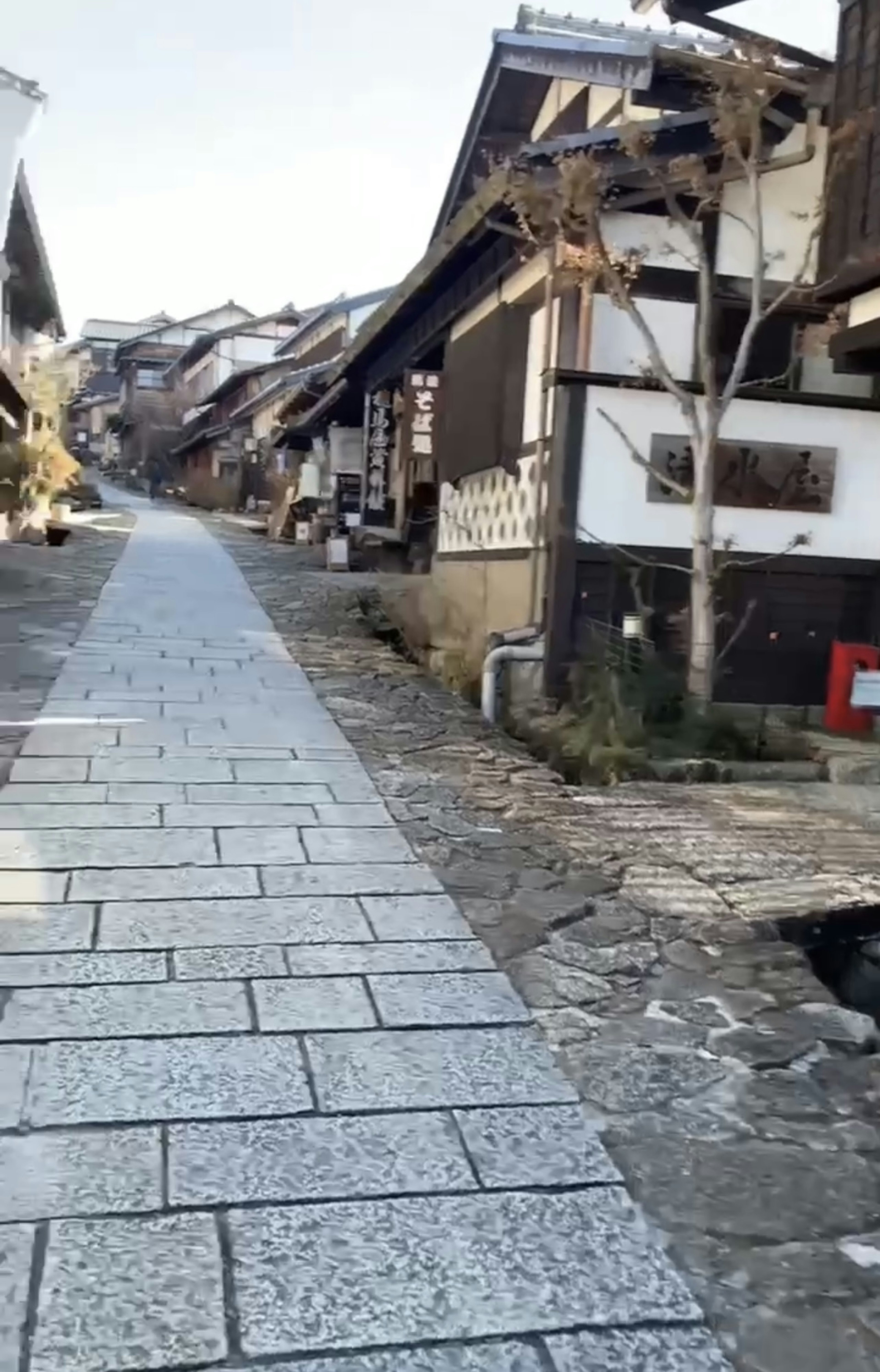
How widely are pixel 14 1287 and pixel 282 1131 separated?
2.88 ft

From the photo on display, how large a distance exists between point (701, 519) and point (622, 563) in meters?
1.08

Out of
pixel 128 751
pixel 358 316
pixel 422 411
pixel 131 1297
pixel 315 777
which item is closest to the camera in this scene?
pixel 131 1297

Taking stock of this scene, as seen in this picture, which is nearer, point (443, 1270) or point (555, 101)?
point (443, 1270)

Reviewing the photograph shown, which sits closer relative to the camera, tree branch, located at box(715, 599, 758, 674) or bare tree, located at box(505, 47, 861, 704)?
bare tree, located at box(505, 47, 861, 704)

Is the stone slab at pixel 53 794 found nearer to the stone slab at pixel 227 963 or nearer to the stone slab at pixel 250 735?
the stone slab at pixel 250 735

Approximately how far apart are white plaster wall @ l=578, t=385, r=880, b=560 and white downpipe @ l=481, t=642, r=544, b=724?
111 centimetres

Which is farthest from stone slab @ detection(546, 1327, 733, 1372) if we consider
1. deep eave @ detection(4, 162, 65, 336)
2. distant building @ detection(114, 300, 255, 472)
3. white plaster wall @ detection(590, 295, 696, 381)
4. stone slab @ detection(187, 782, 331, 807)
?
distant building @ detection(114, 300, 255, 472)

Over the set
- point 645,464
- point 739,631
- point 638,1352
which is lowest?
point 638,1352

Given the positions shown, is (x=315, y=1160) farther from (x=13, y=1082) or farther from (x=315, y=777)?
(x=315, y=777)

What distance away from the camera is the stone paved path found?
249 centimetres

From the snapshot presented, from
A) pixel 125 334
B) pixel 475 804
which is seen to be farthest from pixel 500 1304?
pixel 125 334

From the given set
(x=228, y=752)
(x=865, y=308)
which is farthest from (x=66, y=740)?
(x=865, y=308)

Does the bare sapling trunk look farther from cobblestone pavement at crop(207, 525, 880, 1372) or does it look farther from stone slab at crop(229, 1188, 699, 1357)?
stone slab at crop(229, 1188, 699, 1357)

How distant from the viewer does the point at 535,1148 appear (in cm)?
326
